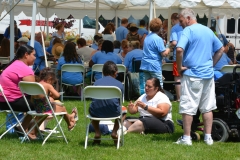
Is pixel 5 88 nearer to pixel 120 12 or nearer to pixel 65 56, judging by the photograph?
pixel 65 56

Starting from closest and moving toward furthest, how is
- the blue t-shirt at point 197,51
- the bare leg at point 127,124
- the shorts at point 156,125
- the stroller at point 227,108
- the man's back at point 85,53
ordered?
the blue t-shirt at point 197,51 → the stroller at point 227,108 → the shorts at point 156,125 → the bare leg at point 127,124 → the man's back at point 85,53

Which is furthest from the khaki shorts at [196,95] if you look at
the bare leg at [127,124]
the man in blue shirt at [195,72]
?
the bare leg at [127,124]

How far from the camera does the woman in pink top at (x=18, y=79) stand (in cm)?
772

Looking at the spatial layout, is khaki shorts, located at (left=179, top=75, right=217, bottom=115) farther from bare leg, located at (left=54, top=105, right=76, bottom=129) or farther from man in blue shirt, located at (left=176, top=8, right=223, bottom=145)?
bare leg, located at (left=54, top=105, right=76, bottom=129)

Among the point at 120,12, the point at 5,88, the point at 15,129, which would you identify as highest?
the point at 120,12

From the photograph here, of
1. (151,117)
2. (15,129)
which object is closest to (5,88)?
(15,129)

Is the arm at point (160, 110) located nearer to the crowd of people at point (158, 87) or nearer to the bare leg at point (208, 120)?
the crowd of people at point (158, 87)

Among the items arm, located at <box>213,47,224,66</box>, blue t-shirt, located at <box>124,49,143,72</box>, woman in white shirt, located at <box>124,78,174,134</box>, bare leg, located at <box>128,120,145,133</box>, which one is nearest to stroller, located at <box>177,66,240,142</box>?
arm, located at <box>213,47,224,66</box>

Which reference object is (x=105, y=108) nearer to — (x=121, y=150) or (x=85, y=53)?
(x=121, y=150)

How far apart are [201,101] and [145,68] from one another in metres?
3.31

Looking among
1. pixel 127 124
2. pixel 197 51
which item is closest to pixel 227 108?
pixel 197 51

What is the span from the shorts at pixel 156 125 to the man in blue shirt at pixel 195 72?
981 millimetres

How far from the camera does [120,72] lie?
40.3 feet

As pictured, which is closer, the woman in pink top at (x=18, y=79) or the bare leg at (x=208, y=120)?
the bare leg at (x=208, y=120)
